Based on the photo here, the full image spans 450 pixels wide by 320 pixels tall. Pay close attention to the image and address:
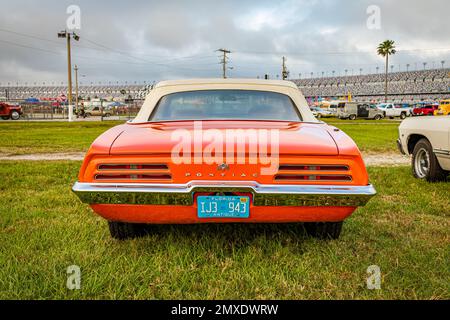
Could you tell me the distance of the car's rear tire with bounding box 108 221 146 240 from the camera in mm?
3424

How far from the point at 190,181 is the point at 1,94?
18403 cm

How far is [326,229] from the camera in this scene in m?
3.49


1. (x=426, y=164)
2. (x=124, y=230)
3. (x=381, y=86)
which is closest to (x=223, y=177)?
(x=124, y=230)

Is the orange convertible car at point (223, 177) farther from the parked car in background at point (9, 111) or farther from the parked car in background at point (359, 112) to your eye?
the parked car in background at point (359, 112)

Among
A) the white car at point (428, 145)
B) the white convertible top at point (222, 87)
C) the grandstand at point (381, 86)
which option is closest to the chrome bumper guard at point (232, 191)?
the white convertible top at point (222, 87)

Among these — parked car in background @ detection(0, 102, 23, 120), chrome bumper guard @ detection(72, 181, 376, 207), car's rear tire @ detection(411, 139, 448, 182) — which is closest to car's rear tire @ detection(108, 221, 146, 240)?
chrome bumper guard @ detection(72, 181, 376, 207)

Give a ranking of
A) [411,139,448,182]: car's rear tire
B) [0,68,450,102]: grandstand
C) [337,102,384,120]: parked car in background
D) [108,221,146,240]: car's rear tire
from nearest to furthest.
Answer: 1. [108,221,146,240]: car's rear tire
2. [411,139,448,182]: car's rear tire
3. [337,102,384,120]: parked car in background
4. [0,68,450,102]: grandstand

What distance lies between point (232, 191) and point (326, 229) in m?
1.19

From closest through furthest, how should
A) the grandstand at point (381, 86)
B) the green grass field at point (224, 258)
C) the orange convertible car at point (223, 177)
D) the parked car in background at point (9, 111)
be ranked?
the green grass field at point (224, 258), the orange convertible car at point (223, 177), the parked car in background at point (9, 111), the grandstand at point (381, 86)

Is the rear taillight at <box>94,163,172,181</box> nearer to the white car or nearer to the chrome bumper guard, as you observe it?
the chrome bumper guard

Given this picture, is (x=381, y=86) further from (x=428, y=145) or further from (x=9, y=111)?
(x=428, y=145)

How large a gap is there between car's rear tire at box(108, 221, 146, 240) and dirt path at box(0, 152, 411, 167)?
6.46 meters

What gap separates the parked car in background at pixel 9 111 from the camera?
117 feet

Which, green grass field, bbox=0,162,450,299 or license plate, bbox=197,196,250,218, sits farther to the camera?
license plate, bbox=197,196,250,218
